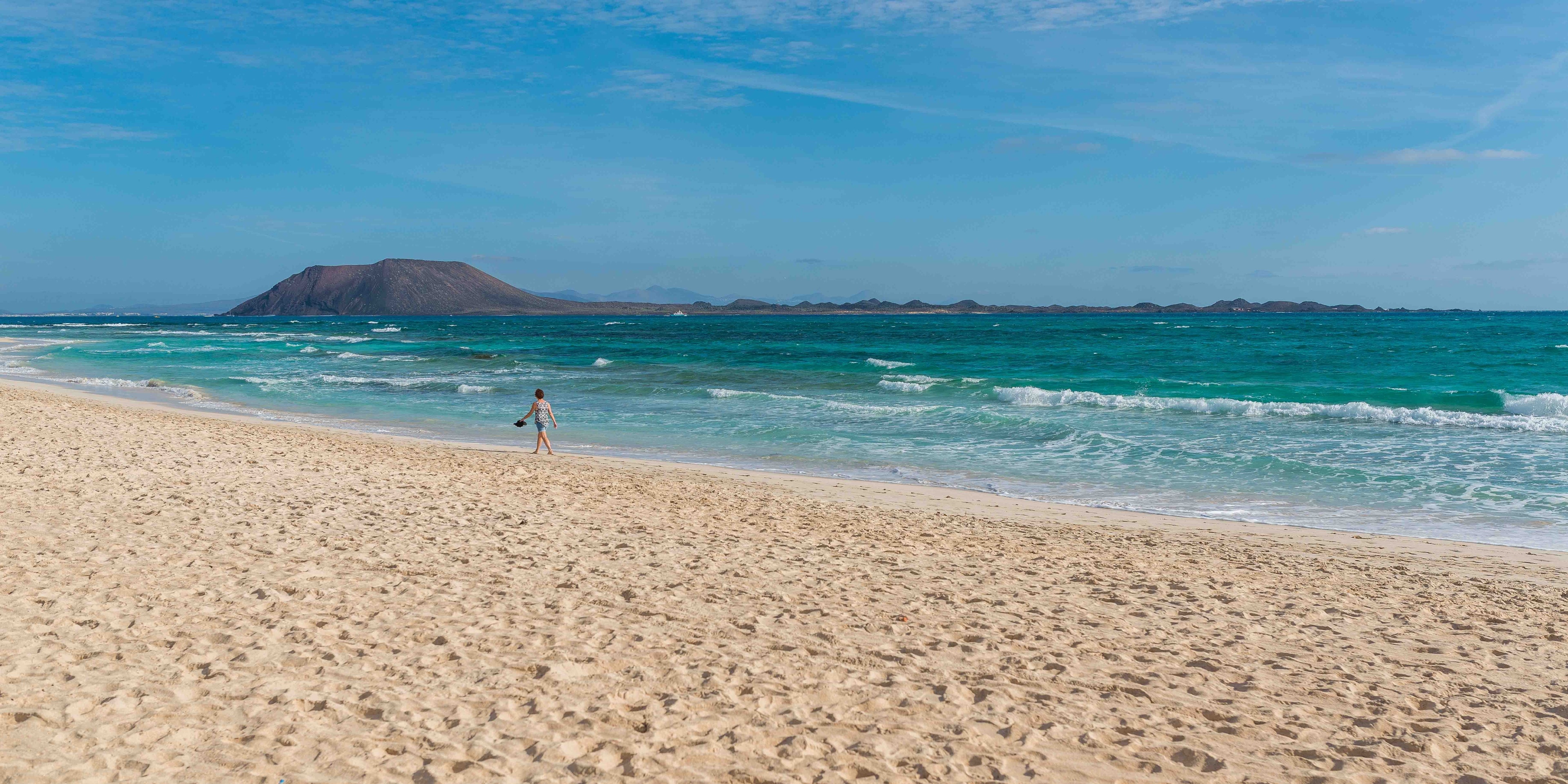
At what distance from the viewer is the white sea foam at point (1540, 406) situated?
2034 cm

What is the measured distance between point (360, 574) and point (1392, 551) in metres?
9.84

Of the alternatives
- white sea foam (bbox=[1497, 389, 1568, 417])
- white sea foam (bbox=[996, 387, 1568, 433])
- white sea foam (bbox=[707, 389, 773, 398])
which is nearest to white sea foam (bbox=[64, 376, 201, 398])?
white sea foam (bbox=[707, 389, 773, 398])

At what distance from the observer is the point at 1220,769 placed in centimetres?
413

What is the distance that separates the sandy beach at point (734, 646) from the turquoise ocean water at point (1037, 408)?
3.13 m

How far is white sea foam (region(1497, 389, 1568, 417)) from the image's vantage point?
66.7ft

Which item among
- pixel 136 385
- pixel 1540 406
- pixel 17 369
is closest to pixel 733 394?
pixel 136 385

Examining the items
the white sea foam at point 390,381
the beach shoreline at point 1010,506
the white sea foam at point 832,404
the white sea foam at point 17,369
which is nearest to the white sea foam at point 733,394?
the white sea foam at point 832,404

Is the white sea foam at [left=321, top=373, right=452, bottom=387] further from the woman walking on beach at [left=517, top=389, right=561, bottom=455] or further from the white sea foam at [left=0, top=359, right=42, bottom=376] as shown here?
the woman walking on beach at [left=517, top=389, right=561, bottom=455]

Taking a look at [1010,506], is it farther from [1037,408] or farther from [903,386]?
[903,386]

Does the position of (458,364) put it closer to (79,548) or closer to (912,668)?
(79,548)

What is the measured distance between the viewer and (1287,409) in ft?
69.0

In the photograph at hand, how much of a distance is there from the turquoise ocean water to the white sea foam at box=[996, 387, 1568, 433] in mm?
80

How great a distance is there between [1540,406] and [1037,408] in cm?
1175

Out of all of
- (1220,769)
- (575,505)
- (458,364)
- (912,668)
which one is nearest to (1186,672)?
(1220,769)
